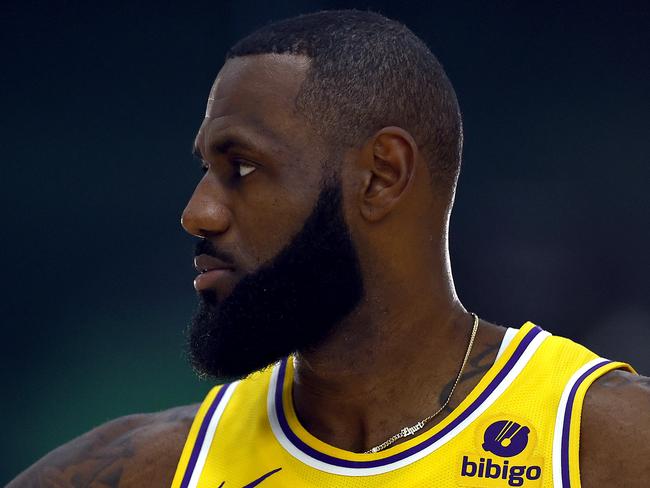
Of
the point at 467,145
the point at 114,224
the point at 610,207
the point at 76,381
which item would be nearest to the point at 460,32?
the point at 467,145

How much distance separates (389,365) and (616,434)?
572mm

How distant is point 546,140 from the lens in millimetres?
7242

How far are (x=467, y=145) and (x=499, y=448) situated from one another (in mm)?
5139

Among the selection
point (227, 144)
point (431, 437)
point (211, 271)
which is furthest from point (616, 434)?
point (227, 144)

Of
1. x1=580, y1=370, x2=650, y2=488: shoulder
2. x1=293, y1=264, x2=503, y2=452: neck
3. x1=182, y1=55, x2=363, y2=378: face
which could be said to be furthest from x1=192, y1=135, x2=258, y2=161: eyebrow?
x1=580, y1=370, x2=650, y2=488: shoulder

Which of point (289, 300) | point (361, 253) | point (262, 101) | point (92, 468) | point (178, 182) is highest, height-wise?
point (178, 182)

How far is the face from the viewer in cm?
236

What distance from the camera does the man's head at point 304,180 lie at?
2.37 metres

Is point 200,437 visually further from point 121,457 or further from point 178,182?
point 178,182

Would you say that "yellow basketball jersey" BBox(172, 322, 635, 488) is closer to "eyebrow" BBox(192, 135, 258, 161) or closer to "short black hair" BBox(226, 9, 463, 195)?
"short black hair" BBox(226, 9, 463, 195)

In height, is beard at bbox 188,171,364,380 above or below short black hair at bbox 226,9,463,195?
below

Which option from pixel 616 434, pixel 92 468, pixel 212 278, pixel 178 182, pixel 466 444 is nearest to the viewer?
pixel 616 434

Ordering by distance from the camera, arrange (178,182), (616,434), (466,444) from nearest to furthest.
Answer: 1. (616,434)
2. (466,444)
3. (178,182)

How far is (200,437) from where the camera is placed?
105 inches
